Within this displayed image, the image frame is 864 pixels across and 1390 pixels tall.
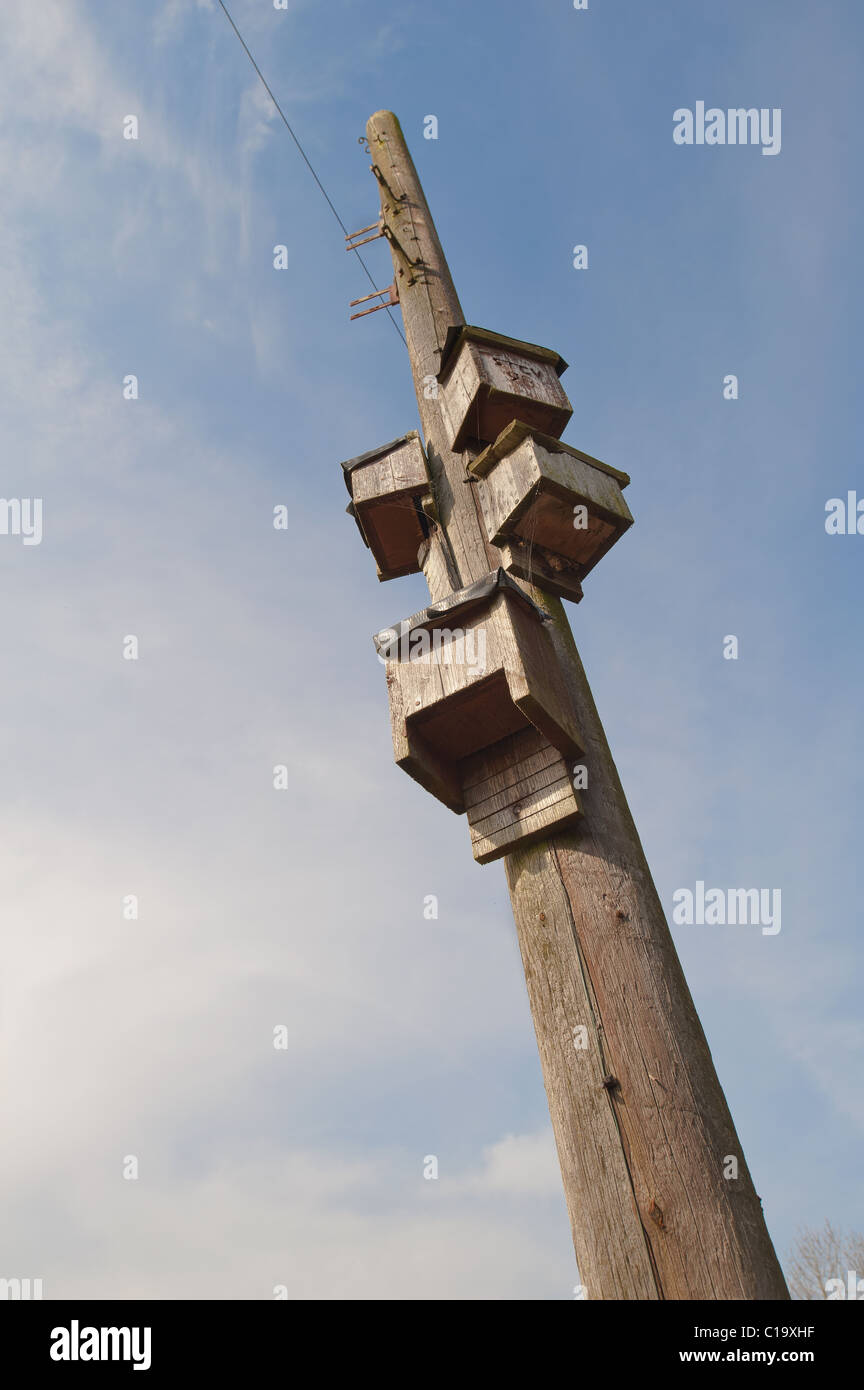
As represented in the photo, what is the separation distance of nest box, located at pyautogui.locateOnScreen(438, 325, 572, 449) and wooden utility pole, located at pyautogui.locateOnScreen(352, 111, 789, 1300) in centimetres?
98

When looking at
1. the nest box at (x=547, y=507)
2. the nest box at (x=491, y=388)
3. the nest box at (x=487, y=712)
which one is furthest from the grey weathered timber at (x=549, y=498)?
the nest box at (x=487, y=712)

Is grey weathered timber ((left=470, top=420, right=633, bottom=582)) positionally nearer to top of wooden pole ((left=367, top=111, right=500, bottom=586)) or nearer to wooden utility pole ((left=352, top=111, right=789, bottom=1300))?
top of wooden pole ((left=367, top=111, right=500, bottom=586))

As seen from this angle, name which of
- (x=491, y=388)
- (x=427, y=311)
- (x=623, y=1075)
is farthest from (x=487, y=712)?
(x=427, y=311)

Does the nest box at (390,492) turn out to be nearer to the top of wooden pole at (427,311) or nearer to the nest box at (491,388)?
the top of wooden pole at (427,311)

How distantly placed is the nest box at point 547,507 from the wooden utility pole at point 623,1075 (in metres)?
0.40

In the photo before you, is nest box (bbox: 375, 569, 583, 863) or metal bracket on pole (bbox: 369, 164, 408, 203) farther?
metal bracket on pole (bbox: 369, 164, 408, 203)

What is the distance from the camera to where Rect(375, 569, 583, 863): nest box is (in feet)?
7.24

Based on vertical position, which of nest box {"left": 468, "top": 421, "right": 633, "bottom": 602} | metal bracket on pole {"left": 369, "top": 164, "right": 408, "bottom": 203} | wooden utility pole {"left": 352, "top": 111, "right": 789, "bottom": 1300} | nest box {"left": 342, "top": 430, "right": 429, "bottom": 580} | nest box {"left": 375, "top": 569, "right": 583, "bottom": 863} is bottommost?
wooden utility pole {"left": 352, "top": 111, "right": 789, "bottom": 1300}

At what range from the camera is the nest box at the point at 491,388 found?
9.94ft

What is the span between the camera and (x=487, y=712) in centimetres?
232

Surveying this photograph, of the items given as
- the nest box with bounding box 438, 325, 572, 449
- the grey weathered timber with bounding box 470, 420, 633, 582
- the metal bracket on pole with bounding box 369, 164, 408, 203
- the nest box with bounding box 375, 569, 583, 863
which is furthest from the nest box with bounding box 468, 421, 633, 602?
the metal bracket on pole with bounding box 369, 164, 408, 203
